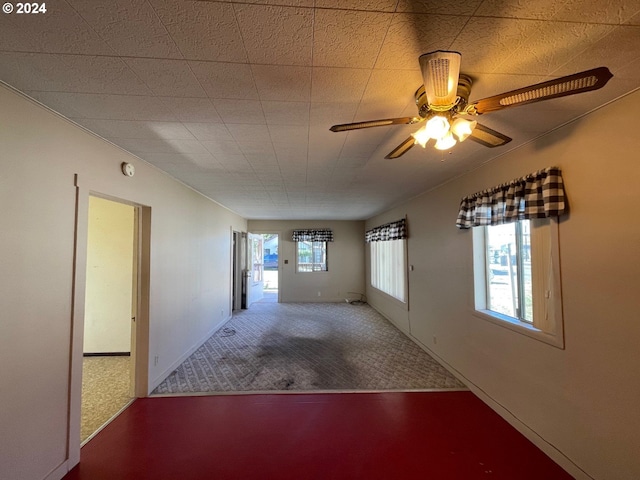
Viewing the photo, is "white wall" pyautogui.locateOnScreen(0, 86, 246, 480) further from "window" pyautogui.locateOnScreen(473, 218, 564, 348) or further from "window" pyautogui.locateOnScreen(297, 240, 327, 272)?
"window" pyautogui.locateOnScreen(297, 240, 327, 272)

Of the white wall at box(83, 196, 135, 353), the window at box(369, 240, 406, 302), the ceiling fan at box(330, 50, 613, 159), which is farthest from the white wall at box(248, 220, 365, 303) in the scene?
the ceiling fan at box(330, 50, 613, 159)

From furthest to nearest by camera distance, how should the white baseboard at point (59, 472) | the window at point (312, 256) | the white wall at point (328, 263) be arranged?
the window at point (312, 256), the white wall at point (328, 263), the white baseboard at point (59, 472)

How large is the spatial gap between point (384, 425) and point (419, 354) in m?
1.77

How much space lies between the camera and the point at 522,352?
7.28 feet

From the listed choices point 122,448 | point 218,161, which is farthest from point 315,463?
point 218,161

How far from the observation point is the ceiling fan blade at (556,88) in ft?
3.09

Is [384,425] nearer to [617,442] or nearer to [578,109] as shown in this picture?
[617,442]

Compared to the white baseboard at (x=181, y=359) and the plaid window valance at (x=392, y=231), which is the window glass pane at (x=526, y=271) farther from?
the white baseboard at (x=181, y=359)

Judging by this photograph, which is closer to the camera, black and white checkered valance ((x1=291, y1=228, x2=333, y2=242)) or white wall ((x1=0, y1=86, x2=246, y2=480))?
white wall ((x1=0, y1=86, x2=246, y2=480))

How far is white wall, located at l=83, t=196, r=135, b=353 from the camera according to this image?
3.80m

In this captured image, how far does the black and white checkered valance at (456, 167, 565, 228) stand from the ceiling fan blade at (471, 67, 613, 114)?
3.44 feet

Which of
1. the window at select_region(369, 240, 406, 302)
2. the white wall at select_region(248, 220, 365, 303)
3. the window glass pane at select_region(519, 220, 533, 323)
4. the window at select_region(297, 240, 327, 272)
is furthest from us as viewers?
→ the window at select_region(297, 240, 327, 272)

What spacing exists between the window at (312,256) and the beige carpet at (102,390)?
4.77 metres

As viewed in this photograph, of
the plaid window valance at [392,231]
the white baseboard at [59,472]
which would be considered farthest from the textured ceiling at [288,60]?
the plaid window valance at [392,231]
